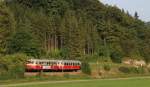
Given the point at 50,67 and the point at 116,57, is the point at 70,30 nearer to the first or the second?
the point at 116,57

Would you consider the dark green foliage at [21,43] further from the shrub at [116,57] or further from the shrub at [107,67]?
the shrub at [116,57]

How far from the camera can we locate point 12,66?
233ft

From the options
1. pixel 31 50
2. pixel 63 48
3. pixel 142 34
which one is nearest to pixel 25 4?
pixel 63 48

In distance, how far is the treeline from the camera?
88.7 meters

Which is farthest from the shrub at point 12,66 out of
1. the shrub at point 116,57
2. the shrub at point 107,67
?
the shrub at point 116,57

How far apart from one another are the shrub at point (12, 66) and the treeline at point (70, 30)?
5.05m

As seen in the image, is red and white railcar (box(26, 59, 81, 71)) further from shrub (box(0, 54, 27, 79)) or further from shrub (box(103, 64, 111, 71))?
shrub (box(103, 64, 111, 71))

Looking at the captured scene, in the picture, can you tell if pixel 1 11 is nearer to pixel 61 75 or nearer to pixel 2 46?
pixel 2 46

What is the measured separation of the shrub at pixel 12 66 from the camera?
68375 mm

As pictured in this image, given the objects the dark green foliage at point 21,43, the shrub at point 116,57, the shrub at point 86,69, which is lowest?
the shrub at point 86,69

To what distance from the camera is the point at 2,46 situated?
83.7 m

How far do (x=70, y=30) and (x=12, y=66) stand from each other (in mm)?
31289

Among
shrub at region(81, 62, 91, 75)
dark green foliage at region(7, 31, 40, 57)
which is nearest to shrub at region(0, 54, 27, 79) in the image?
dark green foliage at region(7, 31, 40, 57)

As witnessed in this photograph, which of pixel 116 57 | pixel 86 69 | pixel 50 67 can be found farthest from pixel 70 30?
pixel 50 67
